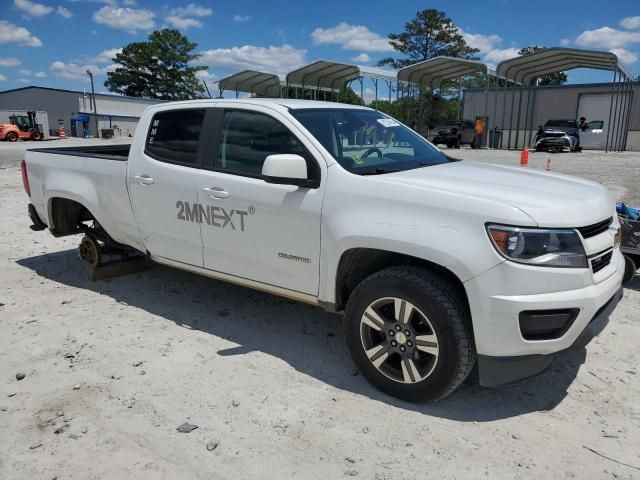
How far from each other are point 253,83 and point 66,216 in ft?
96.4

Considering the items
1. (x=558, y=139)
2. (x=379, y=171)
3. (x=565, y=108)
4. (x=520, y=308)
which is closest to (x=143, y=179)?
(x=379, y=171)

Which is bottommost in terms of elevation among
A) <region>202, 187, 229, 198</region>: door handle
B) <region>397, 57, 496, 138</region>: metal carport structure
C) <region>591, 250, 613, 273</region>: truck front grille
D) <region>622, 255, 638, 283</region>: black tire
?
<region>622, 255, 638, 283</region>: black tire

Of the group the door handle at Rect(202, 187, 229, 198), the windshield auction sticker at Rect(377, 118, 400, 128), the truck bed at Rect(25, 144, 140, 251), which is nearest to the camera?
the door handle at Rect(202, 187, 229, 198)

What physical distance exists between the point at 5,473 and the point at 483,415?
8.39 ft

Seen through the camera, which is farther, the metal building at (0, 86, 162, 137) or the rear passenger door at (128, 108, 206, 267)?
the metal building at (0, 86, 162, 137)

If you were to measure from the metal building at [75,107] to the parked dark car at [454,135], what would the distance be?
38.1m

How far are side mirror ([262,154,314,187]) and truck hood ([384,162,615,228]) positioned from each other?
540 mm

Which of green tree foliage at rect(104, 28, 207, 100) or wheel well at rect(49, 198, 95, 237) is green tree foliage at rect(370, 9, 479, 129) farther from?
wheel well at rect(49, 198, 95, 237)

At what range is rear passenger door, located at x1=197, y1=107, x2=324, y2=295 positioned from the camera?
11.0 feet

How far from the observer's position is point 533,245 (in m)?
2.60

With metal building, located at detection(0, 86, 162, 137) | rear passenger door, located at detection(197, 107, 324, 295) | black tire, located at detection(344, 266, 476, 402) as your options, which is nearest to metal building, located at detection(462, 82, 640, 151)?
rear passenger door, located at detection(197, 107, 324, 295)

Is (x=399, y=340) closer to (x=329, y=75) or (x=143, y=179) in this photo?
(x=143, y=179)

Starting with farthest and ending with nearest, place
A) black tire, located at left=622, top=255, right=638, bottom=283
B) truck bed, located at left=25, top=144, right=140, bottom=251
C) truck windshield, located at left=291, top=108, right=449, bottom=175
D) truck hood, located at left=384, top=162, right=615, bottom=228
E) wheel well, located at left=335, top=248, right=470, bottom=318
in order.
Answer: black tire, located at left=622, top=255, right=638, bottom=283 < truck bed, located at left=25, top=144, right=140, bottom=251 < truck windshield, located at left=291, top=108, right=449, bottom=175 < wheel well, located at left=335, top=248, right=470, bottom=318 < truck hood, located at left=384, top=162, right=615, bottom=228

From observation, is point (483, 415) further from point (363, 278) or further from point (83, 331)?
point (83, 331)
